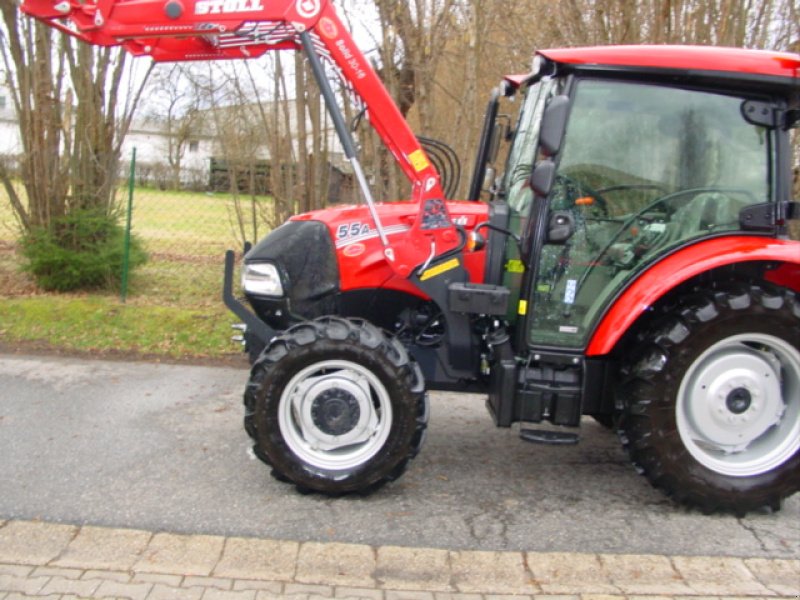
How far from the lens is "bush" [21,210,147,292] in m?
7.92

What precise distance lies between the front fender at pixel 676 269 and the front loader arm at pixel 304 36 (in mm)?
940

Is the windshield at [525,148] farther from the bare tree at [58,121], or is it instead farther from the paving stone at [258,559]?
the bare tree at [58,121]

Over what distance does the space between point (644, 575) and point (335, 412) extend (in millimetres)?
1659

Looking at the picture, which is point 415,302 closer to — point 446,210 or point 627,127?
point 446,210

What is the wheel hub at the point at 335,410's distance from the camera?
3.80m

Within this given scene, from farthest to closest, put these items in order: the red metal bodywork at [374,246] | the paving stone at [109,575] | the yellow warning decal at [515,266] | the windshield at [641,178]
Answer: the red metal bodywork at [374,246] → the yellow warning decal at [515,266] → the windshield at [641,178] → the paving stone at [109,575]

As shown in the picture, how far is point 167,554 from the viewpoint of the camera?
3254 mm

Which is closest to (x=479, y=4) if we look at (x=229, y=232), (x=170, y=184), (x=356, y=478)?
(x=229, y=232)

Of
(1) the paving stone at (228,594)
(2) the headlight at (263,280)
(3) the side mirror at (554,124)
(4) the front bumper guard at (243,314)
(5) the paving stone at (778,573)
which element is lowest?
(5) the paving stone at (778,573)

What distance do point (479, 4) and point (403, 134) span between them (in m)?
4.28

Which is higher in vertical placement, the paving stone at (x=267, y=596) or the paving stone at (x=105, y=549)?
the paving stone at (x=105, y=549)

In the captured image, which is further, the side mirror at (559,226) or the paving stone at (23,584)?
the side mirror at (559,226)

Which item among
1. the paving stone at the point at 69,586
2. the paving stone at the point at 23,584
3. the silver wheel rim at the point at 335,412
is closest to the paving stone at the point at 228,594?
the paving stone at the point at 69,586

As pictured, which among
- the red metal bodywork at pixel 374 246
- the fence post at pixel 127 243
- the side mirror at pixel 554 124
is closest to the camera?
the side mirror at pixel 554 124
